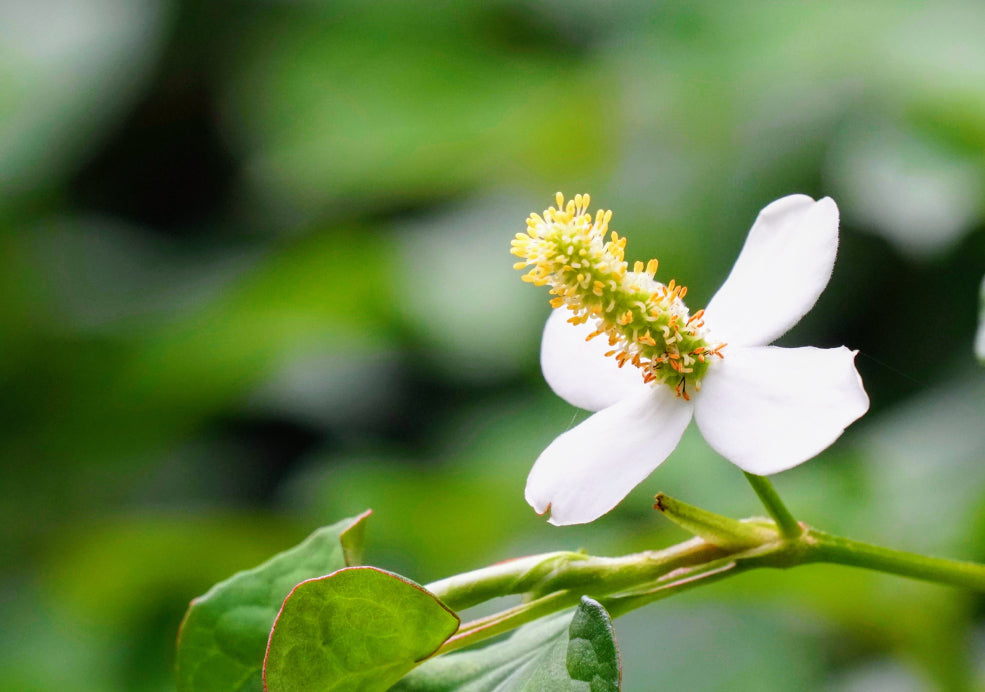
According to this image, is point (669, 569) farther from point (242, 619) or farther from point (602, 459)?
point (242, 619)

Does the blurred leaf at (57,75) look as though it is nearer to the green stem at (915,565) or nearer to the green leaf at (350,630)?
the green leaf at (350,630)

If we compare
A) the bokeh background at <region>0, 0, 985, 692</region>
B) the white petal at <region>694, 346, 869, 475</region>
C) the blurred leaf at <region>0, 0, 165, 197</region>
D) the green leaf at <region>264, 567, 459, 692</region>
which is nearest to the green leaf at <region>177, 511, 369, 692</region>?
the green leaf at <region>264, 567, 459, 692</region>

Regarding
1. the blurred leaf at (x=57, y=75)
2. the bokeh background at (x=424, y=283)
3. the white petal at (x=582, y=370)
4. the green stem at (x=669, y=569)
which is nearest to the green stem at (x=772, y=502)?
the green stem at (x=669, y=569)

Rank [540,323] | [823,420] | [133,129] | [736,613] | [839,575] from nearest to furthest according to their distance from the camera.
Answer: [823,420] < [839,575] < [736,613] < [540,323] < [133,129]

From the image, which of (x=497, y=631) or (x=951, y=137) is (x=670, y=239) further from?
(x=497, y=631)

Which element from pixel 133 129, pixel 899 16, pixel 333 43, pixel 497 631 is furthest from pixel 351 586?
pixel 133 129

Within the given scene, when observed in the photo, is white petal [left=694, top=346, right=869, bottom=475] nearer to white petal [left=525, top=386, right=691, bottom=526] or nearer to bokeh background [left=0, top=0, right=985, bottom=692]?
white petal [left=525, top=386, right=691, bottom=526]

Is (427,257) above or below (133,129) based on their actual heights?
below
